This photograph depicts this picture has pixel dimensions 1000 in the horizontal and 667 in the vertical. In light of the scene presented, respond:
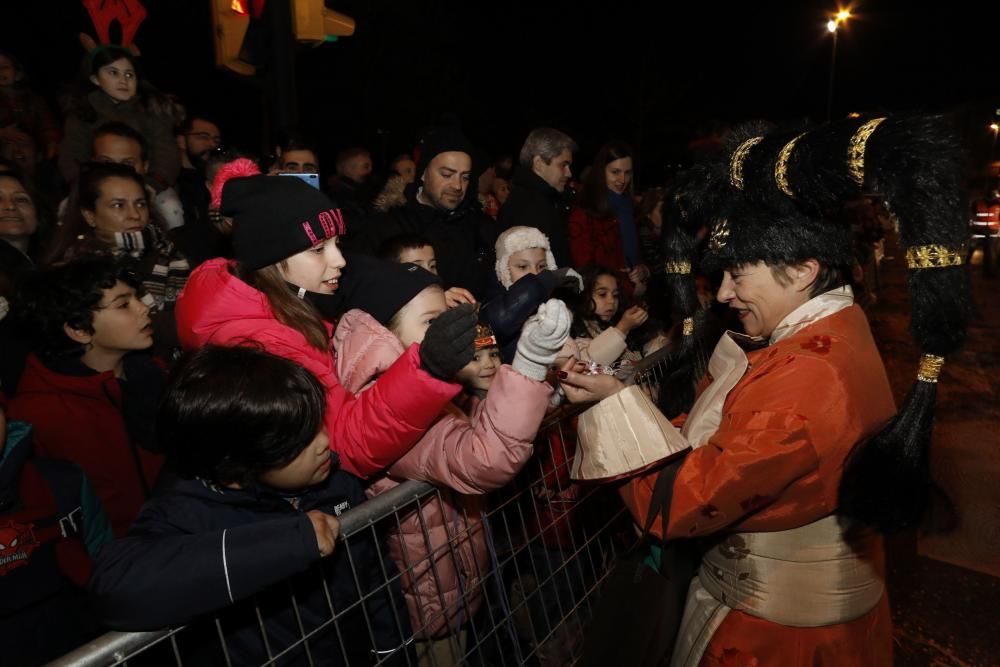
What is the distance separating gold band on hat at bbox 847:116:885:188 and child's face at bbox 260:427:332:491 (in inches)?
64.0

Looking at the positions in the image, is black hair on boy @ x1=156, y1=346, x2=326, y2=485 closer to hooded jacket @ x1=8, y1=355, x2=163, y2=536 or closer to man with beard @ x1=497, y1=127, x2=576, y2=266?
hooded jacket @ x1=8, y1=355, x2=163, y2=536

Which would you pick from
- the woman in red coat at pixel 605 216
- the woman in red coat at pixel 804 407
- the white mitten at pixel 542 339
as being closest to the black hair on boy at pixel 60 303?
the white mitten at pixel 542 339

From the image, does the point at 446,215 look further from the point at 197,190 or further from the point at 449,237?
the point at 197,190

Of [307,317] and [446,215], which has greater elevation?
[446,215]

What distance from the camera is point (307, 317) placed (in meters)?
2.39

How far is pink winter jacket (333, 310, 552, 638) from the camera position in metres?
1.92

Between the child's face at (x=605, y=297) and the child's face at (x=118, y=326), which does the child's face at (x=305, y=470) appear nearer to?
the child's face at (x=118, y=326)

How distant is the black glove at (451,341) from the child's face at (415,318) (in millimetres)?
778

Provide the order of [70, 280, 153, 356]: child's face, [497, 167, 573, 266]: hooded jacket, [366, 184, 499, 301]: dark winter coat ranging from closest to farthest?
[70, 280, 153, 356]: child's face → [366, 184, 499, 301]: dark winter coat → [497, 167, 573, 266]: hooded jacket

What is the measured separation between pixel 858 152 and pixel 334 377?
5.65ft

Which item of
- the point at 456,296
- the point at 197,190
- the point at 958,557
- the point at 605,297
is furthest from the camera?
the point at 197,190

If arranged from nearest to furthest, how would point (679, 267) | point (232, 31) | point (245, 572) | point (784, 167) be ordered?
point (245, 572) → point (784, 167) → point (679, 267) → point (232, 31)

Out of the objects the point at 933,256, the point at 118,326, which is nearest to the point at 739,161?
the point at 933,256

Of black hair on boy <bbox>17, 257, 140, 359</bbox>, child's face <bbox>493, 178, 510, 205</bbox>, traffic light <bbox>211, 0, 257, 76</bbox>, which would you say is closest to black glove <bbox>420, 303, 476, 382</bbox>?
black hair on boy <bbox>17, 257, 140, 359</bbox>
